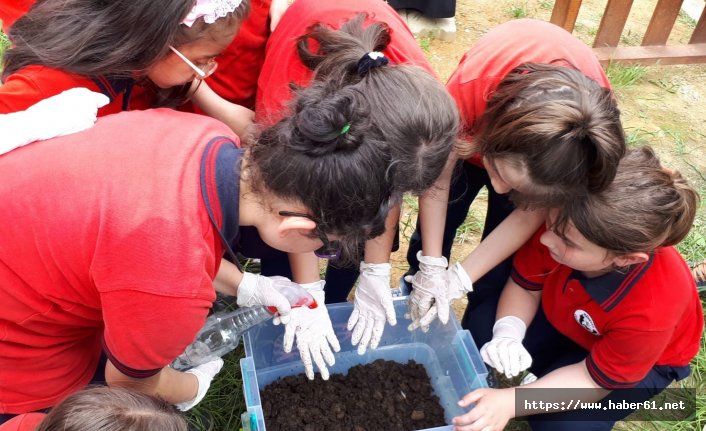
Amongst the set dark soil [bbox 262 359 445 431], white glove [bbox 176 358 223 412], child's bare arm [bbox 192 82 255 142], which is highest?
child's bare arm [bbox 192 82 255 142]

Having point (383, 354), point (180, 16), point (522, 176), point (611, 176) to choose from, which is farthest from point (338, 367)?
point (180, 16)

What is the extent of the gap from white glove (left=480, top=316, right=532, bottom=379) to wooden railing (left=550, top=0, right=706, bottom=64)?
8.09 ft

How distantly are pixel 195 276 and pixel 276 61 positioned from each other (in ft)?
2.46

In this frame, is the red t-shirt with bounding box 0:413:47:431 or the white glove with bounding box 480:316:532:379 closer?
the red t-shirt with bounding box 0:413:47:431

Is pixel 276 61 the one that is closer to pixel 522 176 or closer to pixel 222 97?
pixel 222 97

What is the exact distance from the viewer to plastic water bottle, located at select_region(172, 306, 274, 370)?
1944mm

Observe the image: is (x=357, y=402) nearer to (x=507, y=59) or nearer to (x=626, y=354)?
(x=626, y=354)

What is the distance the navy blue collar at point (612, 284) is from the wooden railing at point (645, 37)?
2537 millimetres

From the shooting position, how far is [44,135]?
115cm

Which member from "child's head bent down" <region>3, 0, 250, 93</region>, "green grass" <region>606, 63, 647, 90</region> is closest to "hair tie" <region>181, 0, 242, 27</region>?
"child's head bent down" <region>3, 0, 250, 93</region>

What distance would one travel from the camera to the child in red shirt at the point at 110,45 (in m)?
A: 1.33

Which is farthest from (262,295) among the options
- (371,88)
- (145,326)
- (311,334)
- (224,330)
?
(371,88)

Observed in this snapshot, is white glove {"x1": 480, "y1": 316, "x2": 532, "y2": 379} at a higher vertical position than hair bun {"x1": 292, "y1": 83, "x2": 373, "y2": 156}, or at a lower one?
lower

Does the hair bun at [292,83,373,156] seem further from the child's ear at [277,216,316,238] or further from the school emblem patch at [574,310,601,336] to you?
the school emblem patch at [574,310,601,336]
